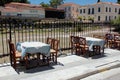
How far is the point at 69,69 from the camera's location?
25.6 ft

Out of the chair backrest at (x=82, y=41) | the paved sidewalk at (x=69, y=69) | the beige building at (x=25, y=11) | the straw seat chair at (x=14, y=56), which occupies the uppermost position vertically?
the beige building at (x=25, y=11)

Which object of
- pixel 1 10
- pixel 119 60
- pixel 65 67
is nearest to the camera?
pixel 65 67

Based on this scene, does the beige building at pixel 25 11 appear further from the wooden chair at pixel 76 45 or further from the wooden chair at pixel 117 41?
the wooden chair at pixel 76 45

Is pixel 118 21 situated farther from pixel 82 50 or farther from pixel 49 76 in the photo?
pixel 49 76

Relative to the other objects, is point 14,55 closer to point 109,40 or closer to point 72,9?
point 109,40

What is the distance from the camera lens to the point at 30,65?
7.96 metres

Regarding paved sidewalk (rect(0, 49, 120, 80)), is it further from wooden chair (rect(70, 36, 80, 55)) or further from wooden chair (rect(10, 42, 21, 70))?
wooden chair (rect(70, 36, 80, 55))

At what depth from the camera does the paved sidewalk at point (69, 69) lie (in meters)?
6.93

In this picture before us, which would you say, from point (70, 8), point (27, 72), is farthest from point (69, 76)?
point (70, 8)

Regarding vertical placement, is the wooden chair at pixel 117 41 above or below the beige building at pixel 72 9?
below

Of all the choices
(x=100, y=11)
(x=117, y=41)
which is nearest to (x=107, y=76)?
(x=117, y=41)

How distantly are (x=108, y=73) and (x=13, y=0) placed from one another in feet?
228

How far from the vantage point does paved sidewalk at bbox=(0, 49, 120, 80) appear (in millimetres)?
6930

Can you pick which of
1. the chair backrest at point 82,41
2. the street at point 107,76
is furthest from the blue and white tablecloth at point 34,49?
the chair backrest at point 82,41
